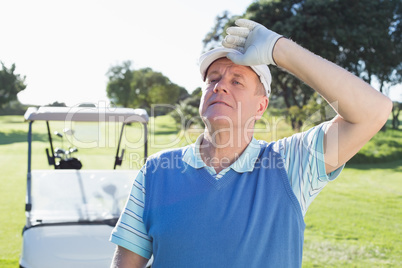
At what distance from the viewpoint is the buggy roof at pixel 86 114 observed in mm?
4199

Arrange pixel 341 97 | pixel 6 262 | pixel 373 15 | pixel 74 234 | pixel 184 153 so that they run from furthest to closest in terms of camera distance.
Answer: pixel 373 15
pixel 6 262
pixel 74 234
pixel 184 153
pixel 341 97

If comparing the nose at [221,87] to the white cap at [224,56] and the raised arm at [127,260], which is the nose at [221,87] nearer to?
the white cap at [224,56]

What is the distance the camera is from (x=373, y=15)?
19125 millimetres

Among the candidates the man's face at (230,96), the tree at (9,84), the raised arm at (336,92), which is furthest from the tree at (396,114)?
the raised arm at (336,92)

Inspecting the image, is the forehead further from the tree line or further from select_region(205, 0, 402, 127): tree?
select_region(205, 0, 402, 127): tree

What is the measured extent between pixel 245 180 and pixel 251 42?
1.68ft

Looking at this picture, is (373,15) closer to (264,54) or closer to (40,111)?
(40,111)

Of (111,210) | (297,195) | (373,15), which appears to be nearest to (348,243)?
(111,210)

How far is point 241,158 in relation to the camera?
1623 millimetres

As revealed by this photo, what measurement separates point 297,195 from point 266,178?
12cm

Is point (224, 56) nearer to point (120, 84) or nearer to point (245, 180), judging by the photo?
point (245, 180)

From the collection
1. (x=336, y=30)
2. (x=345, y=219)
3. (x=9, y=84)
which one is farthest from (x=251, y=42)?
(x=9, y=84)

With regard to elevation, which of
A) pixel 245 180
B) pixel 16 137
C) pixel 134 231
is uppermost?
pixel 245 180

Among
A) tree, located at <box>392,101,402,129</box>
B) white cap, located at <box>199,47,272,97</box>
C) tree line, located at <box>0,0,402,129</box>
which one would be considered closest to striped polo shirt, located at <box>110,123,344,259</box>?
white cap, located at <box>199,47,272,97</box>
